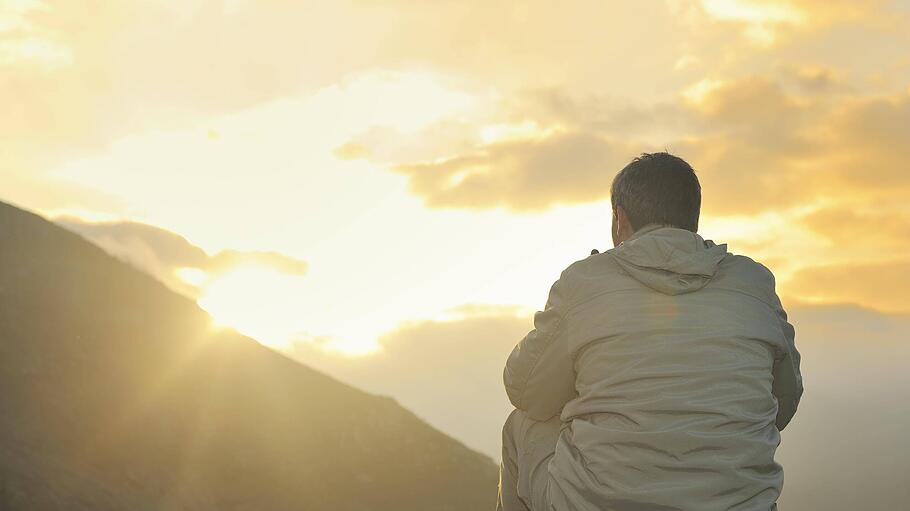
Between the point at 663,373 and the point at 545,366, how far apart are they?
1.79 ft

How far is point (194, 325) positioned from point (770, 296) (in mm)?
9312

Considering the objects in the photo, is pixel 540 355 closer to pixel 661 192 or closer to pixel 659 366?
pixel 659 366

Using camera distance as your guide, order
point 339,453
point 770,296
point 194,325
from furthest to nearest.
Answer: point 194,325 → point 339,453 → point 770,296

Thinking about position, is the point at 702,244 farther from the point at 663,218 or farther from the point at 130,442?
the point at 130,442

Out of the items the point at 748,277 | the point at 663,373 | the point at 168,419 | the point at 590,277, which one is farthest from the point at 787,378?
the point at 168,419

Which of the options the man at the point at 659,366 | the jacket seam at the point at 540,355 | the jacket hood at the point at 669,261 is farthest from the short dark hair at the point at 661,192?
the jacket seam at the point at 540,355

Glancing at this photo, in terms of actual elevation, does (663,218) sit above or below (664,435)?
above

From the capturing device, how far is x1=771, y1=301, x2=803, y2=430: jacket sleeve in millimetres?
3492

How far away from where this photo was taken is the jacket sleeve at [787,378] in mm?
3492

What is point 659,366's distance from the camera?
3043 millimetres

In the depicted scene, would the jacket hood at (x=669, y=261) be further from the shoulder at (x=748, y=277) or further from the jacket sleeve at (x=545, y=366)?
the jacket sleeve at (x=545, y=366)

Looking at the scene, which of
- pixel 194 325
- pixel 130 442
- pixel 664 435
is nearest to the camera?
pixel 664 435

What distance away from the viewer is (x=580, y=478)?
312 cm

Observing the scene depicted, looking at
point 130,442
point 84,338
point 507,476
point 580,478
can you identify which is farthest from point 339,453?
point 580,478
